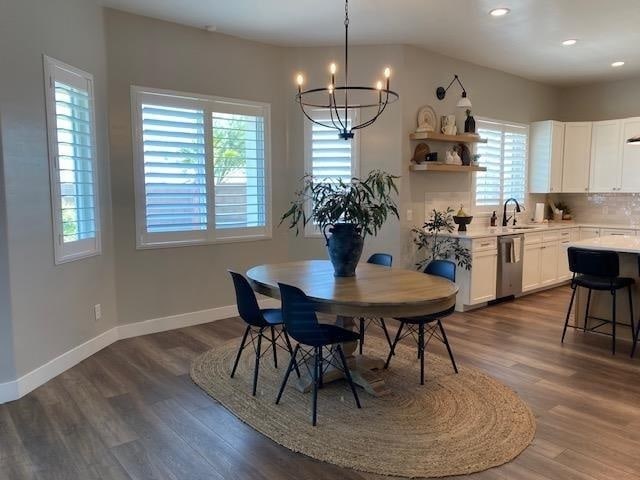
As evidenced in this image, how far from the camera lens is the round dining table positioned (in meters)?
2.72

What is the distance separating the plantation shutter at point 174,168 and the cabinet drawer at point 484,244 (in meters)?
2.92

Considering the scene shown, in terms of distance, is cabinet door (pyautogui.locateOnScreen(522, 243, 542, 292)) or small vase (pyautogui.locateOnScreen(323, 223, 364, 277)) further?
cabinet door (pyautogui.locateOnScreen(522, 243, 542, 292))

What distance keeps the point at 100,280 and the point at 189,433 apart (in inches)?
80.8

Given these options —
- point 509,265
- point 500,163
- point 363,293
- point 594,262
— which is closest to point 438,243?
point 509,265

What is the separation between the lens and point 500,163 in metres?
6.59

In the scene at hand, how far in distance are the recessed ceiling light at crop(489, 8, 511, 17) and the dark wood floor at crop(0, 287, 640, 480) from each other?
9.78ft

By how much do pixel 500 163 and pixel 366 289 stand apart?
4.43 meters

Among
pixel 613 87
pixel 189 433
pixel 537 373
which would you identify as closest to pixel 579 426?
pixel 537 373

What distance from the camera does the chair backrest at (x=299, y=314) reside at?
278 cm

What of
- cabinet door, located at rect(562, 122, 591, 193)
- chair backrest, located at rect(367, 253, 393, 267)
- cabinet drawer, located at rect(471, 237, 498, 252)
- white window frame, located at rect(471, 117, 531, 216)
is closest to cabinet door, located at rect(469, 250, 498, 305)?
cabinet drawer, located at rect(471, 237, 498, 252)

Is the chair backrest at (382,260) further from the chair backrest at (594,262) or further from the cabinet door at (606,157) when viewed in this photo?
the cabinet door at (606,157)

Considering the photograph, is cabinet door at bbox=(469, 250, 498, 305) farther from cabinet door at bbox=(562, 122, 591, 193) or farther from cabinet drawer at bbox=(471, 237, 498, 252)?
cabinet door at bbox=(562, 122, 591, 193)

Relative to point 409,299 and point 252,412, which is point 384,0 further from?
point 252,412

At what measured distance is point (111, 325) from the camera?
4410 mm
